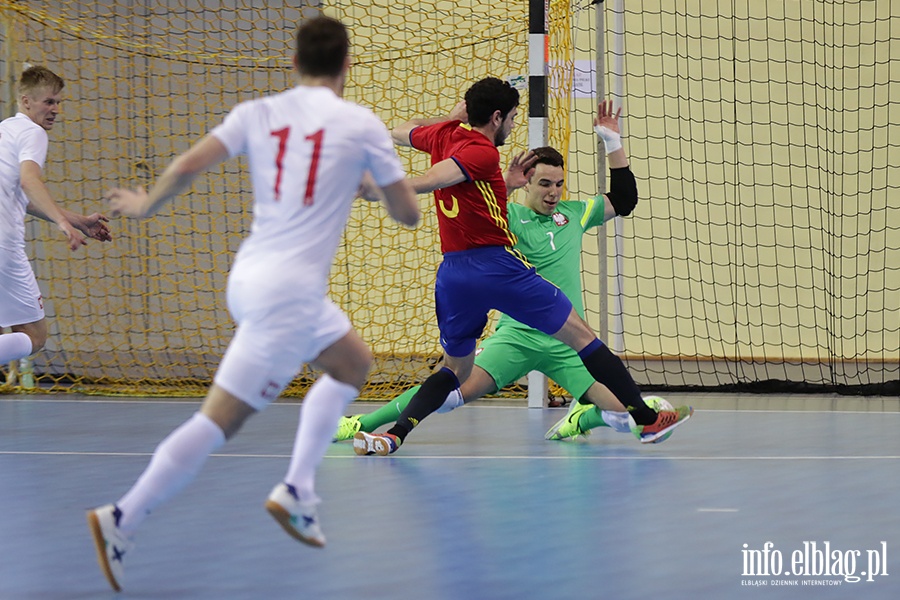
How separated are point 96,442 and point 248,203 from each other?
12.6ft

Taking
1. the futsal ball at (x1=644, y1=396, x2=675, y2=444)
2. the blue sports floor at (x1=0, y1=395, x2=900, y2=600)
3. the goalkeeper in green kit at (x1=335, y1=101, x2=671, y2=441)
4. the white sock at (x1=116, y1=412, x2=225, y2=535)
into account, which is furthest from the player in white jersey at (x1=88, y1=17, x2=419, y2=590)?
the futsal ball at (x1=644, y1=396, x2=675, y2=444)

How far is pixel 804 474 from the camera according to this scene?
4711 millimetres

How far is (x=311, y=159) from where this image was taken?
2891mm

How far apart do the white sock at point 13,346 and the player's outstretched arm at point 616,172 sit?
294 centimetres

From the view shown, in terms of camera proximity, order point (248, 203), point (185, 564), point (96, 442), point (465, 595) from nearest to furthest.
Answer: point (465, 595), point (185, 564), point (96, 442), point (248, 203)

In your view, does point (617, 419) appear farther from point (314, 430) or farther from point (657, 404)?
point (314, 430)

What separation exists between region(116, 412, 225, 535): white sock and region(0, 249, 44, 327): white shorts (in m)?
3.27

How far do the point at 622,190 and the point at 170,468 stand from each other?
3378 mm

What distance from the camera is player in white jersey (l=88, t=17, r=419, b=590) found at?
285 cm

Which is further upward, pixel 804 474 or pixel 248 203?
pixel 248 203

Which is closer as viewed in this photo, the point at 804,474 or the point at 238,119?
the point at 238,119

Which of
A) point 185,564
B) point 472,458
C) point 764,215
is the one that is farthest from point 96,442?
point 764,215

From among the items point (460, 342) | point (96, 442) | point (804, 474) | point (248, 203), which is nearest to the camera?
point (804, 474)

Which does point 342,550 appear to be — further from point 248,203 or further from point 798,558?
point 248,203
